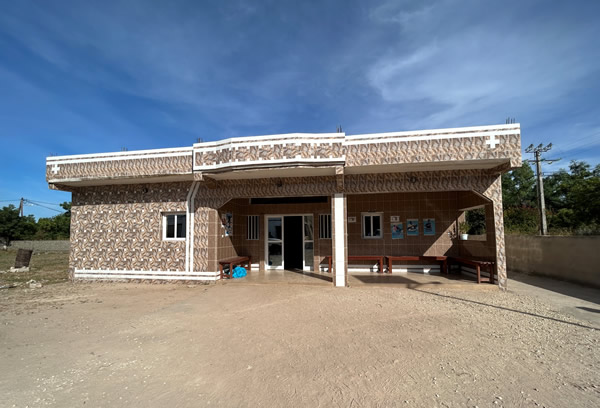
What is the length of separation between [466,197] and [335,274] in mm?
5096

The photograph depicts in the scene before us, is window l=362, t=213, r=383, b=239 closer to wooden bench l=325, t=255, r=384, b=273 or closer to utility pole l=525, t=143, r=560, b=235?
wooden bench l=325, t=255, r=384, b=273

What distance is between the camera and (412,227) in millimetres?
10773

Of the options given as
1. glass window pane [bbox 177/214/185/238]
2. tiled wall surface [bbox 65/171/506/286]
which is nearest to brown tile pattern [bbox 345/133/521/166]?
tiled wall surface [bbox 65/171/506/286]

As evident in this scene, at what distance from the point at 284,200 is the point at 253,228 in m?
1.61

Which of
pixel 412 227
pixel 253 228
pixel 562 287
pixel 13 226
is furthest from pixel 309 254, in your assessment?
pixel 13 226

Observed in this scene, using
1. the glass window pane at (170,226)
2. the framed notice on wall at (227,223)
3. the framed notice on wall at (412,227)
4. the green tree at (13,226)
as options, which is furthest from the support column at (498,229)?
the green tree at (13,226)

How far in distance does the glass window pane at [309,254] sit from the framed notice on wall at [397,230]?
2.98 metres

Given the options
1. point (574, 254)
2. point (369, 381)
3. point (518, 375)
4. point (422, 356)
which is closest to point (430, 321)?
point (422, 356)

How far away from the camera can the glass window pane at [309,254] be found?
36.7 ft

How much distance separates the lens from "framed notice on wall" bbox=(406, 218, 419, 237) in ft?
35.3

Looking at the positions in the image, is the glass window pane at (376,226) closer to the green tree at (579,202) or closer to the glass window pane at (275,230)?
the glass window pane at (275,230)

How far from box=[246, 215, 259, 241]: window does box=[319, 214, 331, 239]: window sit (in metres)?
2.44

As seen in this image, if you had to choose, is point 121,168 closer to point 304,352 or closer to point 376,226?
point 304,352

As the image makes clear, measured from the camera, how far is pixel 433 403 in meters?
2.89
